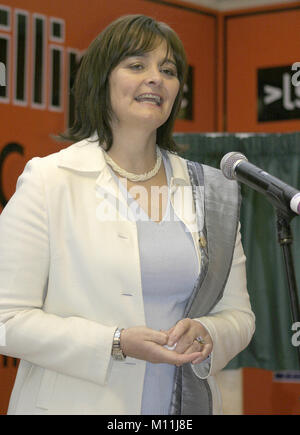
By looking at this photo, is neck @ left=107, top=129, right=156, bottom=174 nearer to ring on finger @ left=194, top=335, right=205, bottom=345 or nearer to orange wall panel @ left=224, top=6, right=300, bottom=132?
ring on finger @ left=194, top=335, right=205, bottom=345


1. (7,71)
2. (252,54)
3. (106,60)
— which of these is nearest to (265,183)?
(106,60)

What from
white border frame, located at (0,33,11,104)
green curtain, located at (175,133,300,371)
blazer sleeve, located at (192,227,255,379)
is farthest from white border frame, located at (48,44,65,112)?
blazer sleeve, located at (192,227,255,379)

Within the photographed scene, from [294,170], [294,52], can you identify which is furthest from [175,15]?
[294,170]

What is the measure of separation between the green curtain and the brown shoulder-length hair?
136 cm

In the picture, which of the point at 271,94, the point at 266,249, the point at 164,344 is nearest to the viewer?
the point at 164,344

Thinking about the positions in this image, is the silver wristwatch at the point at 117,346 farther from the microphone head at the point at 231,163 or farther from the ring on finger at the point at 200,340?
the microphone head at the point at 231,163

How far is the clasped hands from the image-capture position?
133cm

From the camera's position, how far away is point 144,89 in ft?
5.07

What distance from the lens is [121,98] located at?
1572mm

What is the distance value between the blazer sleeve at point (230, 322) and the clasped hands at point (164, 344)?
9cm

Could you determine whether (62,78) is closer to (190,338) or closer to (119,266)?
(119,266)

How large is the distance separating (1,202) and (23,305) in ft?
5.77

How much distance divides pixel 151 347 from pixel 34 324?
0.88 ft

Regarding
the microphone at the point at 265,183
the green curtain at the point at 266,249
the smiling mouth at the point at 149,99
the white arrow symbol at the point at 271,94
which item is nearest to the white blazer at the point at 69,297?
the smiling mouth at the point at 149,99
